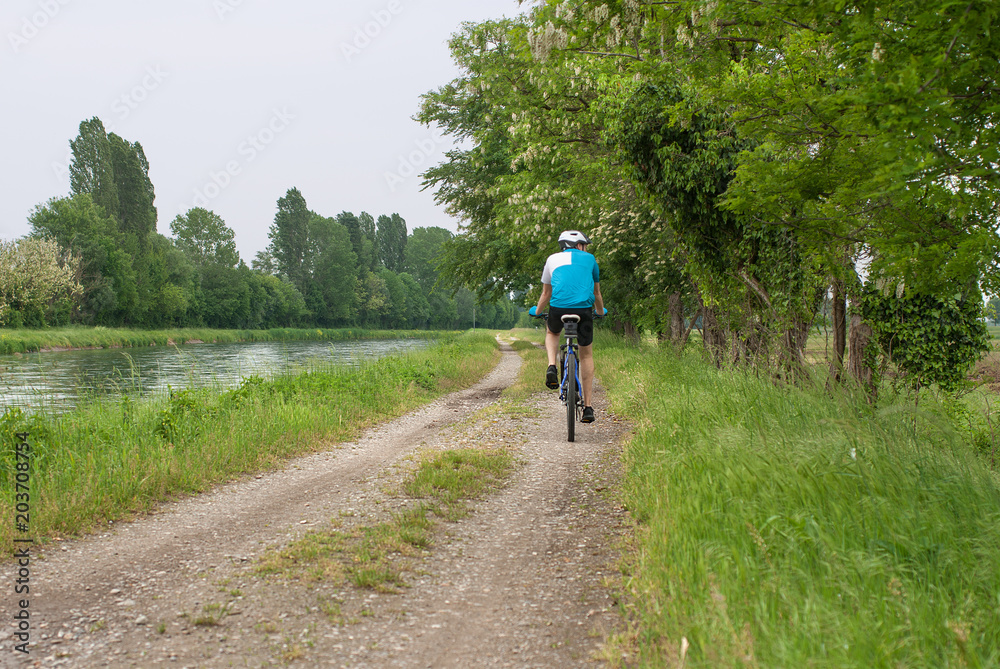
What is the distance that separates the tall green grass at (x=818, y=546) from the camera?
2.17 m

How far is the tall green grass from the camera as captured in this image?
217 centimetres

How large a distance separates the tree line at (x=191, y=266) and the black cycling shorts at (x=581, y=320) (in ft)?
64.0

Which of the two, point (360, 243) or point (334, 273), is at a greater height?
point (360, 243)

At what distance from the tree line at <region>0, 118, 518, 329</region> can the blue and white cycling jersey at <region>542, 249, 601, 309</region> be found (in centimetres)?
1961

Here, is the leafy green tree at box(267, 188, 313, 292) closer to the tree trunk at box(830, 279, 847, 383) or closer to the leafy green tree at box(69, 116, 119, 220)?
the leafy green tree at box(69, 116, 119, 220)

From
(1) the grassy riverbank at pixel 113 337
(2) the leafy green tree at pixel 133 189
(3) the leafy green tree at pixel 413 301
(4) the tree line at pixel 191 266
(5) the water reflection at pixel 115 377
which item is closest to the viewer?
Result: (5) the water reflection at pixel 115 377

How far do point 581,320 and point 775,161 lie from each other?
2.70 metres

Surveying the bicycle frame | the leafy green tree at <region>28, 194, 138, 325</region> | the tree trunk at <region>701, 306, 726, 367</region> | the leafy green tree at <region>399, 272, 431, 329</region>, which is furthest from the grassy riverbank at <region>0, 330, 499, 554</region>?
the leafy green tree at <region>399, 272, 431, 329</region>

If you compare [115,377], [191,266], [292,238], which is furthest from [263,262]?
[115,377]

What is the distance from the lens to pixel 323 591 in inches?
128

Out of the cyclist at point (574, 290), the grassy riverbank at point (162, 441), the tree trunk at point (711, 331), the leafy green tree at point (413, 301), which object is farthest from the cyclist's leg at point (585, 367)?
the leafy green tree at point (413, 301)

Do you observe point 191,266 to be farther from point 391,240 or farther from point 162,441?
point 162,441

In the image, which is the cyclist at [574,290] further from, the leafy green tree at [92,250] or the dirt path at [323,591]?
the leafy green tree at [92,250]

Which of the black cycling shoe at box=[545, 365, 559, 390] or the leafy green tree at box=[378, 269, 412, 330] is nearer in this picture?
the black cycling shoe at box=[545, 365, 559, 390]
